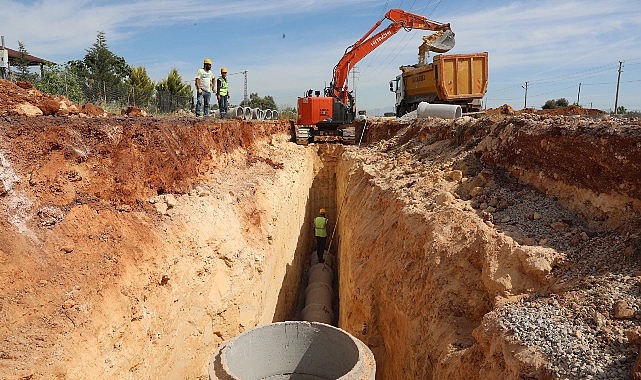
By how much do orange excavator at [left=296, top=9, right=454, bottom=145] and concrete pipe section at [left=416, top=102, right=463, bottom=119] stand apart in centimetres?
527

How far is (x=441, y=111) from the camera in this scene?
42.1 ft

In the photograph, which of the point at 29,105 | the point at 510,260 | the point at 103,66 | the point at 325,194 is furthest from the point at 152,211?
the point at 103,66

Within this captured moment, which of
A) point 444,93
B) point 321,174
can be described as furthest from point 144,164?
point 321,174

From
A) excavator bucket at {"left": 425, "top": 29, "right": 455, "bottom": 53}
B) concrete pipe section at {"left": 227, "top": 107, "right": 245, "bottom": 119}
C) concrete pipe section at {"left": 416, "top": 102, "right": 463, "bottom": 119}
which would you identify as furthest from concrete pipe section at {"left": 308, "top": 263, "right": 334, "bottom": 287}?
excavator bucket at {"left": 425, "top": 29, "right": 455, "bottom": 53}

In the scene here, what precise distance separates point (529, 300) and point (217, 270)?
5361 mm

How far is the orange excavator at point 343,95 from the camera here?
59.1ft

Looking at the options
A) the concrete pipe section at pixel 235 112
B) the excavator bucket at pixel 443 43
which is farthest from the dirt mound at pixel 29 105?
the excavator bucket at pixel 443 43

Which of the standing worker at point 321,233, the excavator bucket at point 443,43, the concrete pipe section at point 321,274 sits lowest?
the concrete pipe section at point 321,274

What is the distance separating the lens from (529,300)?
152 inches

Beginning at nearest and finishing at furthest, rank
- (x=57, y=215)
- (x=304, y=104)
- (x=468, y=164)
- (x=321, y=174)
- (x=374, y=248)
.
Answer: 1. (x=57, y=215)
2. (x=468, y=164)
3. (x=374, y=248)
4. (x=304, y=104)
5. (x=321, y=174)

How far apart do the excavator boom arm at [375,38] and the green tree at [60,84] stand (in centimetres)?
1169

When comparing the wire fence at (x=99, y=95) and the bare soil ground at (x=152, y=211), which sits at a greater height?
the wire fence at (x=99, y=95)

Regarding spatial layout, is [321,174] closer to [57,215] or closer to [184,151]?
[184,151]

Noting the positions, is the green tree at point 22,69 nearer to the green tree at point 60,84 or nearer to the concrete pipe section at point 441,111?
the green tree at point 60,84
